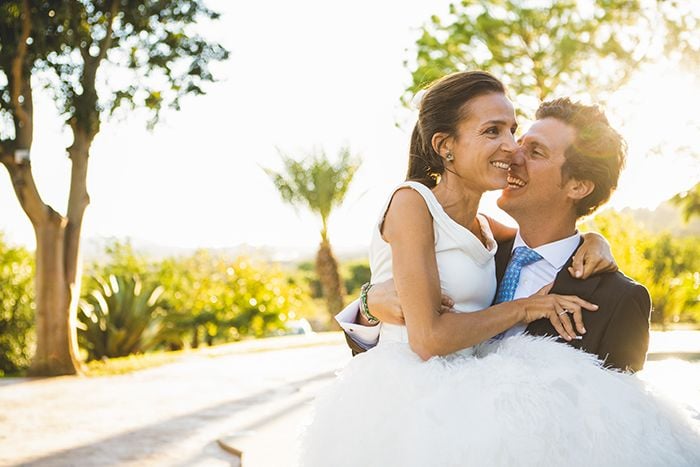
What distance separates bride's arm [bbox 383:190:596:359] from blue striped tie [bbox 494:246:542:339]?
1.10ft

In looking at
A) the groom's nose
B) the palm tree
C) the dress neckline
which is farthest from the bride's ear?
the palm tree

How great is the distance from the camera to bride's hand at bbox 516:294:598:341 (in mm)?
2564

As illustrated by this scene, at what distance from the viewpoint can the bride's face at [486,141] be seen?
9.21 ft

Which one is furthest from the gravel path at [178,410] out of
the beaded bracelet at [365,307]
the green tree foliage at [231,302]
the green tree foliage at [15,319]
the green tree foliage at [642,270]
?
the green tree foliage at [231,302]

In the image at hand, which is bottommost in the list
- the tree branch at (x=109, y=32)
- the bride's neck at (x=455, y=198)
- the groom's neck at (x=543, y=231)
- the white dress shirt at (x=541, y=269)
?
the white dress shirt at (x=541, y=269)

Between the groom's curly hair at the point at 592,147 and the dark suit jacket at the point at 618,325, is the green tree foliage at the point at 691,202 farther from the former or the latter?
the dark suit jacket at the point at 618,325

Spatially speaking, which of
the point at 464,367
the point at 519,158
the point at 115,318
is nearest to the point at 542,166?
the point at 519,158

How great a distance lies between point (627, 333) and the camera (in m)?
2.60

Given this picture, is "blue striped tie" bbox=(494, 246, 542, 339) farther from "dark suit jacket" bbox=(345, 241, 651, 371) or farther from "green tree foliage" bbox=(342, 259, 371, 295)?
"green tree foliage" bbox=(342, 259, 371, 295)

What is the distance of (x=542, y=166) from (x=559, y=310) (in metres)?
0.66

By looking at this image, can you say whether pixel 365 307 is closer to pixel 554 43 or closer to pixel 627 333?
pixel 627 333

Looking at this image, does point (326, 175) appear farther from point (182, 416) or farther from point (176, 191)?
point (176, 191)

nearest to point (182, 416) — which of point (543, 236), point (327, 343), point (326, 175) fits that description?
point (543, 236)

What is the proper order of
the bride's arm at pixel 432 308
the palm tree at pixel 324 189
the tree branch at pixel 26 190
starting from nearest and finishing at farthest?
the bride's arm at pixel 432 308 < the tree branch at pixel 26 190 < the palm tree at pixel 324 189
